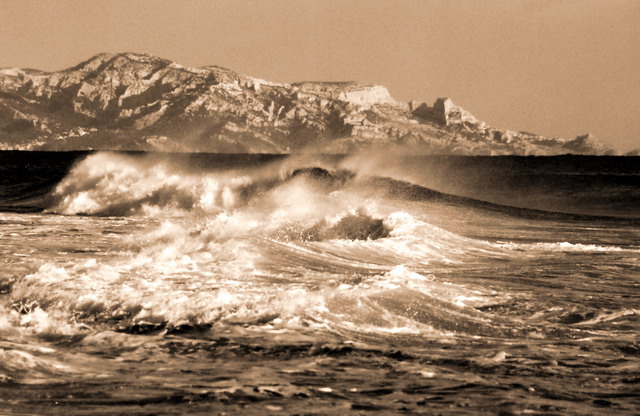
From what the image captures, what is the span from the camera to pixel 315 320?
34.4 ft

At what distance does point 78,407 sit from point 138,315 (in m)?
4.08

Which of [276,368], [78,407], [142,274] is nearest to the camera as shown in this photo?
[78,407]

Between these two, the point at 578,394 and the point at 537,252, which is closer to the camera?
the point at 578,394

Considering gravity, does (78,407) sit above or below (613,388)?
below

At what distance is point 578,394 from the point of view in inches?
285

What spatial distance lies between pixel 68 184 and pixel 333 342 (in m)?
38.3

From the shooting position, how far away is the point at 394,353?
876 cm

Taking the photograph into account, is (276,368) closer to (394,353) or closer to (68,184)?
(394,353)

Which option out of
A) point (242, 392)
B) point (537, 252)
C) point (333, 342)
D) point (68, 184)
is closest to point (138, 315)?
point (333, 342)

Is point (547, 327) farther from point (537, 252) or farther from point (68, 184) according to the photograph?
point (68, 184)

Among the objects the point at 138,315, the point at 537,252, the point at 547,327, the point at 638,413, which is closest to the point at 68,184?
the point at 537,252

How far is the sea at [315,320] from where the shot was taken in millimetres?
7102

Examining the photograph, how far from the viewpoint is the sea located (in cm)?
710

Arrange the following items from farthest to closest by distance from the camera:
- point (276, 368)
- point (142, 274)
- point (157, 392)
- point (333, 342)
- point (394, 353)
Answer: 1. point (142, 274)
2. point (333, 342)
3. point (394, 353)
4. point (276, 368)
5. point (157, 392)
